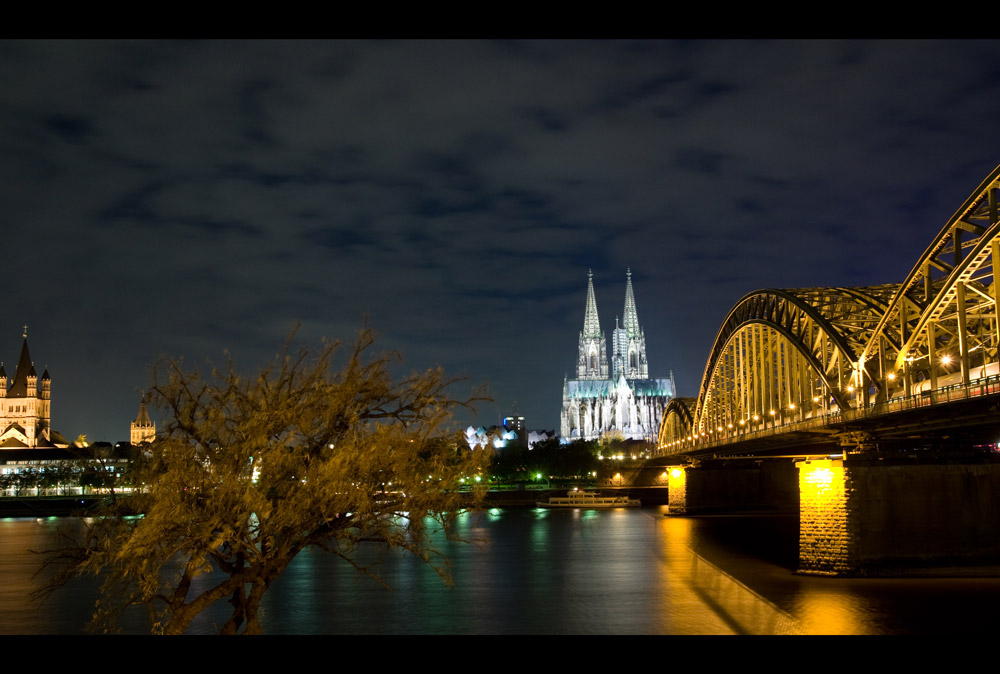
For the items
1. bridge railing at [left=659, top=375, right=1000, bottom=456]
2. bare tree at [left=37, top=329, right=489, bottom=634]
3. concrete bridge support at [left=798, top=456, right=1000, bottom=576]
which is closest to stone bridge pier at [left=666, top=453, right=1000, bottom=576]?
concrete bridge support at [left=798, top=456, right=1000, bottom=576]

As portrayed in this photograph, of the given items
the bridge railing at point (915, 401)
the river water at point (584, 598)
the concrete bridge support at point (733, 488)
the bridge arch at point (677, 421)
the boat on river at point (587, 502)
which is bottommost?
the river water at point (584, 598)

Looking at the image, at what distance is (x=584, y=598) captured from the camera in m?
43.3

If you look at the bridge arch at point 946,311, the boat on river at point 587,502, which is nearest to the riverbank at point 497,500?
the boat on river at point 587,502

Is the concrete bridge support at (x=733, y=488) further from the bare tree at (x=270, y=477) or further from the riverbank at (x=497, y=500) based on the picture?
the bare tree at (x=270, y=477)

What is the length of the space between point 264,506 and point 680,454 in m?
92.8

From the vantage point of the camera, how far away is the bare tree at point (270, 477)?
17.1 metres

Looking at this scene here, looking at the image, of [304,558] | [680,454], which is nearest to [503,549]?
[304,558]

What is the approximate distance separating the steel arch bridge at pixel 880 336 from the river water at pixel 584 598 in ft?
26.6

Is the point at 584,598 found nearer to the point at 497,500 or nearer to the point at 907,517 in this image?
the point at 907,517

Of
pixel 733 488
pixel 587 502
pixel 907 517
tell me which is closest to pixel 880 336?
pixel 907 517

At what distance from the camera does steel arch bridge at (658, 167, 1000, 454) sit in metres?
41.1

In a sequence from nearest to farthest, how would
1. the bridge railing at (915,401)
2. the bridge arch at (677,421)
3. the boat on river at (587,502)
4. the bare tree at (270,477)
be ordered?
the bare tree at (270,477)
the bridge railing at (915,401)
the boat on river at (587,502)
the bridge arch at (677,421)

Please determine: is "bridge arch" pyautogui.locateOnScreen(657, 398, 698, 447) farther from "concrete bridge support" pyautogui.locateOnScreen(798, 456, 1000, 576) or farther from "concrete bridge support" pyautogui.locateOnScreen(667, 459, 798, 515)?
"concrete bridge support" pyautogui.locateOnScreen(798, 456, 1000, 576)

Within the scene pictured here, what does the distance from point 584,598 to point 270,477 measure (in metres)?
28.5
